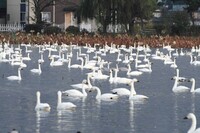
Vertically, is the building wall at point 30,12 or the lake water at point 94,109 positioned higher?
the building wall at point 30,12

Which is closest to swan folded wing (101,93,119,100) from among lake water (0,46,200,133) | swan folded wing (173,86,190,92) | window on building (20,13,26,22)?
lake water (0,46,200,133)

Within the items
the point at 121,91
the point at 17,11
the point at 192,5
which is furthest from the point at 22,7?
the point at 121,91

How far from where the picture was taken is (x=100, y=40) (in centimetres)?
5459

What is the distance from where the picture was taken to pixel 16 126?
18375mm

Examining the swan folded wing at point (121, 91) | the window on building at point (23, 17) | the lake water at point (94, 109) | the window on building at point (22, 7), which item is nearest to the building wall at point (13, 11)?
the window on building at point (22, 7)

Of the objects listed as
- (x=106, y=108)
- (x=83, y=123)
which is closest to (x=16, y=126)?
(x=83, y=123)

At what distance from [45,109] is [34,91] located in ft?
15.0

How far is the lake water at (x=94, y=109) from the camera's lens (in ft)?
60.4

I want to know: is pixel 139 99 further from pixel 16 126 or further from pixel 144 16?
pixel 144 16

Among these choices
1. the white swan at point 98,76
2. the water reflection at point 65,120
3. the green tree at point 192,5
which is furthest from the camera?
the green tree at point 192,5

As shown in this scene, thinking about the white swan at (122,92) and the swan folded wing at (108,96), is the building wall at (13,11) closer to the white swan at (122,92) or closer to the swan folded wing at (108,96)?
the white swan at (122,92)

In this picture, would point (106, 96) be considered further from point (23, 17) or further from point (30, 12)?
point (23, 17)

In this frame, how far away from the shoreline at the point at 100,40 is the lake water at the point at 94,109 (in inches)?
884

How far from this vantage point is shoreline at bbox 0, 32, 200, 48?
178 ft
